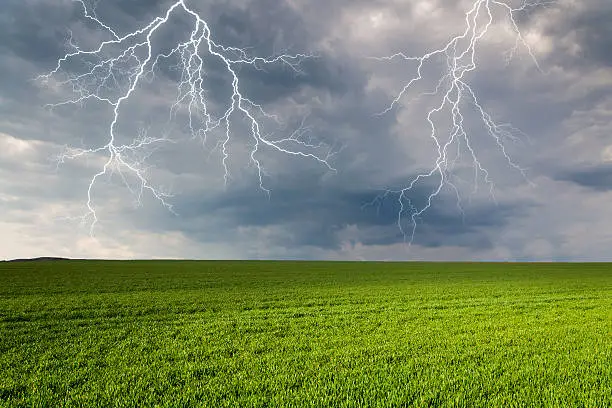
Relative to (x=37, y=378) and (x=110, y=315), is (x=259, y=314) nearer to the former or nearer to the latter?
(x=110, y=315)

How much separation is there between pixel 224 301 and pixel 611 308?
1855 centimetres

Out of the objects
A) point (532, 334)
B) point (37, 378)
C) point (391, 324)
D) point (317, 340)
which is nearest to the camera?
point (37, 378)

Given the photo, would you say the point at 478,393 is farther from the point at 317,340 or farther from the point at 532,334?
the point at 532,334

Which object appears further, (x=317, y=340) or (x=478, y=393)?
(x=317, y=340)

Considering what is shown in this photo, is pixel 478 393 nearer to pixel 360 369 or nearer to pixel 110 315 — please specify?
pixel 360 369

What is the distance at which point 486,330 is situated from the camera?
1303 cm

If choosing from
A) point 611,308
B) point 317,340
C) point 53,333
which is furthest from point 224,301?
point 611,308

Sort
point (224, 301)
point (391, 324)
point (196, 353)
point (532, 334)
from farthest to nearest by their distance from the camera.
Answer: point (224, 301), point (391, 324), point (532, 334), point (196, 353)

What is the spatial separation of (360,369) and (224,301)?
14502 mm

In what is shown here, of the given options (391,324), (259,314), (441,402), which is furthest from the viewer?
(259,314)

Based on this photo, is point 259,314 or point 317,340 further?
point 259,314

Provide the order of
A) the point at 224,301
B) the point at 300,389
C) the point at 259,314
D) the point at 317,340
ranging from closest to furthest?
the point at 300,389 → the point at 317,340 → the point at 259,314 → the point at 224,301

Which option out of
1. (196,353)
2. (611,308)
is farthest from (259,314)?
(611,308)

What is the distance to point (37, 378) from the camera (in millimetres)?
8000
